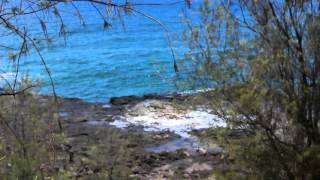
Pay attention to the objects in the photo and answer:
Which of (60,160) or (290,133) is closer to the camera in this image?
(290,133)

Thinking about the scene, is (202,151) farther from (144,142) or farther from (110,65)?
(110,65)

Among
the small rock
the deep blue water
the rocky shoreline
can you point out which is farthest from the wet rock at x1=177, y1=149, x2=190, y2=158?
the deep blue water

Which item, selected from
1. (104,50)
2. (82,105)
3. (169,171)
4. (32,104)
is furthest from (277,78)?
(104,50)

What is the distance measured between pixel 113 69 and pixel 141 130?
1322cm

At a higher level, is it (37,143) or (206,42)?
(206,42)

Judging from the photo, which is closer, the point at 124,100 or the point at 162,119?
the point at 162,119

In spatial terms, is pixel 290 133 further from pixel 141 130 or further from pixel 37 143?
pixel 141 130

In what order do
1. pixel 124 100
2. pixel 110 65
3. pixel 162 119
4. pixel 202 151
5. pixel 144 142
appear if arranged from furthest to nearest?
pixel 110 65
pixel 124 100
pixel 162 119
pixel 144 142
pixel 202 151

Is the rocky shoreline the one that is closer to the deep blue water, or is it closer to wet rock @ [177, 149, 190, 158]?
wet rock @ [177, 149, 190, 158]

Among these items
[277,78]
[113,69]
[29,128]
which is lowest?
[113,69]

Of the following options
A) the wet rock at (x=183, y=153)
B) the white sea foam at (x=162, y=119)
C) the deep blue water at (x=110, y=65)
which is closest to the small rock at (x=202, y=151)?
the wet rock at (x=183, y=153)

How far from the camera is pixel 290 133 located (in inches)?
234

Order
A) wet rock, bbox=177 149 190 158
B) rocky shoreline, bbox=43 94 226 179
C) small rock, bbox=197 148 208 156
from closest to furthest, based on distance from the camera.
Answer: rocky shoreline, bbox=43 94 226 179 → small rock, bbox=197 148 208 156 → wet rock, bbox=177 149 190 158

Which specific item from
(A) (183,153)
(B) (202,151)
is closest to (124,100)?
(A) (183,153)
